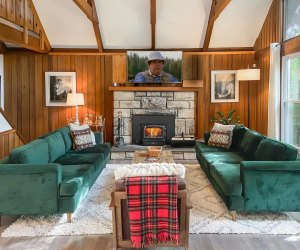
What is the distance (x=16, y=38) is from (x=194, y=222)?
488 cm

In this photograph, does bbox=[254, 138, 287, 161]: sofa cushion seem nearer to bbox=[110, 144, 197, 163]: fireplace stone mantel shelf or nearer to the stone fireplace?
bbox=[110, 144, 197, 163]: fireplace stone mantel shelf

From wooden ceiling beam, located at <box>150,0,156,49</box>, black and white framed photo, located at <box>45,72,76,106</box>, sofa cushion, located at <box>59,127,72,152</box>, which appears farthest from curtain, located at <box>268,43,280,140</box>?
black and white framed photo, located at <box>45,72,76,106</box>

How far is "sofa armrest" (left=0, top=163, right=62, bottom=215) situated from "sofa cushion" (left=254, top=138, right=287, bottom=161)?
2672mm

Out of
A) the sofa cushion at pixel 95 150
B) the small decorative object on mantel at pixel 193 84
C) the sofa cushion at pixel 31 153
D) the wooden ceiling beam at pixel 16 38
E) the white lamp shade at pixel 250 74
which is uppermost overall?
the wooden ceiling beam at pixel 16 38

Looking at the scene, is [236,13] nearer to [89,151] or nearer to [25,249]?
[89,151]

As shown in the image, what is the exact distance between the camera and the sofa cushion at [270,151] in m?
3.78

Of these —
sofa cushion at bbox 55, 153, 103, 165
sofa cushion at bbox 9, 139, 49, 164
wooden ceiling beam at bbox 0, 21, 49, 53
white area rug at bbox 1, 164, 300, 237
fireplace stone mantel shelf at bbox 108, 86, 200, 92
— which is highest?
wooden ceiling beam at bbox 0, 21, 49, 53

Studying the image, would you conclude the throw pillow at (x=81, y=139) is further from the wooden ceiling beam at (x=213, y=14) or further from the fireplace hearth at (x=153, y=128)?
the wooden ceiling beam at (x=213, y=14)

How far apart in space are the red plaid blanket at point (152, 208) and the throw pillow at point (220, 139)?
340 cm

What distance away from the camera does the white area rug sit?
10.9 feet

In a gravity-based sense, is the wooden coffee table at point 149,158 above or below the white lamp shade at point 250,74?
below

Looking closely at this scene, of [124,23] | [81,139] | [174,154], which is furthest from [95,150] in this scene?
[124,23]

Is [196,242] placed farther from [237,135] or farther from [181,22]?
[181,22]

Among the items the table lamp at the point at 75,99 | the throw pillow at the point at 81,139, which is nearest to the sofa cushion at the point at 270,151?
the throw pillow at the point at 81,139
